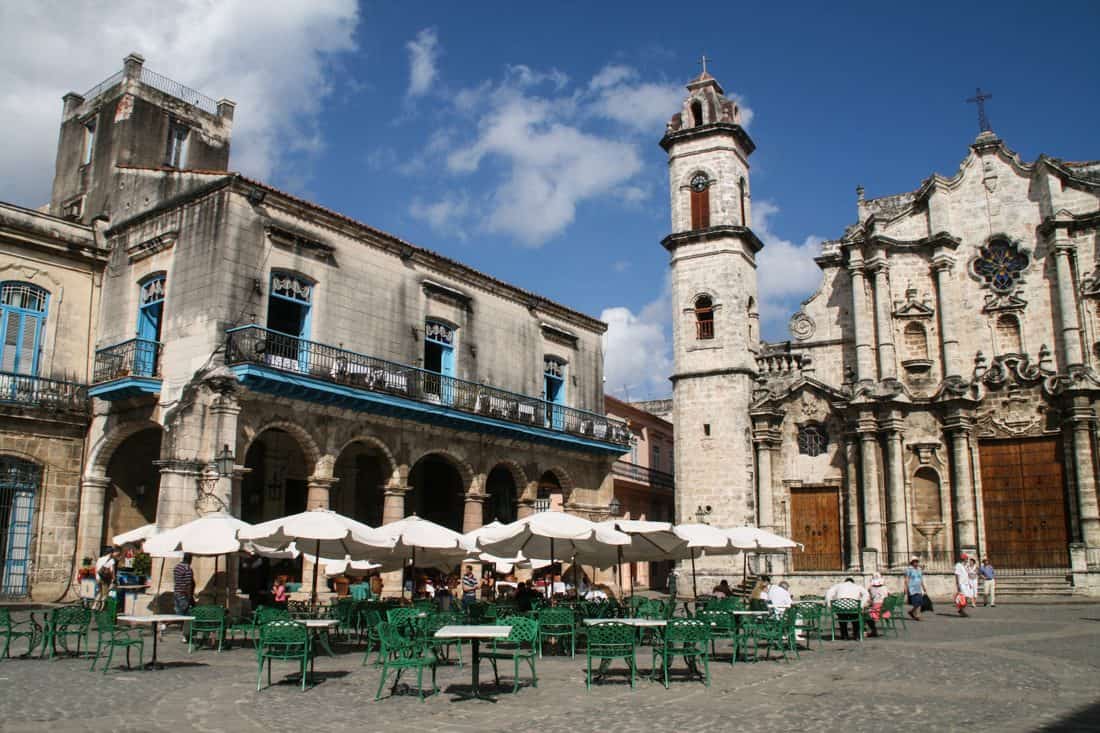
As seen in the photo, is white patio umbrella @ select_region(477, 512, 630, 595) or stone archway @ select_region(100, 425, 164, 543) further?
stone archway @ select_region(100, 425, 164, 543)

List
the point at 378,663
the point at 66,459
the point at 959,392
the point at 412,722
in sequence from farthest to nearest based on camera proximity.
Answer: the point at 959,392, the point at 66,459, the point at 378,663, the point at 412,722

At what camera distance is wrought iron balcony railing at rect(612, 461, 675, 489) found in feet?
113

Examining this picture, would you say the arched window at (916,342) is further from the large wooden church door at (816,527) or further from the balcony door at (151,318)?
the balcony door at (151,318)

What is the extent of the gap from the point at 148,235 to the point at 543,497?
44.4ft

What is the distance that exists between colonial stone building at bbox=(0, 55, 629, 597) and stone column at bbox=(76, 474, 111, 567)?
0.12 feet

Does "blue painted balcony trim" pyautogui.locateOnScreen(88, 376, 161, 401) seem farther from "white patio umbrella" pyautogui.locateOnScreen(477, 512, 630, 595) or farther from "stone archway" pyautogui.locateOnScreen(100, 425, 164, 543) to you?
"white patio umbrella" pyautogui.locateOnScreen(477, 512, 630, 595)

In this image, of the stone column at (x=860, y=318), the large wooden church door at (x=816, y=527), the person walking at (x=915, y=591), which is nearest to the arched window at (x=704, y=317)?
the stone column at (x=860, y=318)

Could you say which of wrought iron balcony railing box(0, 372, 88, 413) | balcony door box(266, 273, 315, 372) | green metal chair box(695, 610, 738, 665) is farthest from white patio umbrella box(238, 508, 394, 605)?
wrought iron balcony railing box(0, 372, 88, 413)

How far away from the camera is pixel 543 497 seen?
28484 millimetres

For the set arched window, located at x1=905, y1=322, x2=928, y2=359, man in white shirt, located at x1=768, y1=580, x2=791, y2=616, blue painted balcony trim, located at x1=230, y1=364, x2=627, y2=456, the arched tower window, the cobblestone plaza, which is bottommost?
the cobblestone plaza

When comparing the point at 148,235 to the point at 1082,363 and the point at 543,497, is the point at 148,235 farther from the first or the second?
the point at 1082,363

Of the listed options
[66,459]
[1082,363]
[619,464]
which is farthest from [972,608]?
[66,459]

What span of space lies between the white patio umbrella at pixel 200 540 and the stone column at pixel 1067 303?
79.3ft

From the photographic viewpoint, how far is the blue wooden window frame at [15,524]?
63.4 ft
